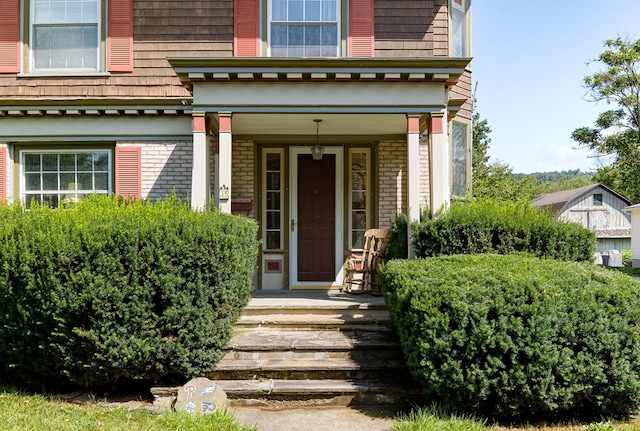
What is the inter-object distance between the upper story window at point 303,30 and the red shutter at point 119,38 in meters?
2.25

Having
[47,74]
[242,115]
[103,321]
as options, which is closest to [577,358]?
[103,321]

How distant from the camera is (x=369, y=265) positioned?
25.0 ft

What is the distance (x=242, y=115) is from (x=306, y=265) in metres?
2.85

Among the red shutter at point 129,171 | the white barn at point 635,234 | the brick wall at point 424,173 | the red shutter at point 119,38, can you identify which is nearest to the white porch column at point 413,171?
the brick wall at point 424,173

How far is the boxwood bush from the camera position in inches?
157

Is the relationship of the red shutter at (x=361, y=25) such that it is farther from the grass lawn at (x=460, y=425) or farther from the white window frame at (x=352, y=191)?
the grass lawn at (x=460, y=425)

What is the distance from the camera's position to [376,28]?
8086mm

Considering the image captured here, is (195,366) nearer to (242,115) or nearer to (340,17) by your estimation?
(242,115)

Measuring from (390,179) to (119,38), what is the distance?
4883 millimetres

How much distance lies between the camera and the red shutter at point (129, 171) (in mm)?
7953

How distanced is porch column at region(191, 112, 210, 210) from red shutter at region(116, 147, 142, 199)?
1855 millimetres

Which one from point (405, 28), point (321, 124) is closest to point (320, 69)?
point (321, 124)

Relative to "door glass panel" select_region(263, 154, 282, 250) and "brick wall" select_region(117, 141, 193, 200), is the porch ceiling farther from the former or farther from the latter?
"brick wall" select_region(117, 141, 193, 200)

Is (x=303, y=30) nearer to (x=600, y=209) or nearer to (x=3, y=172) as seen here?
(x=3, y=172)
